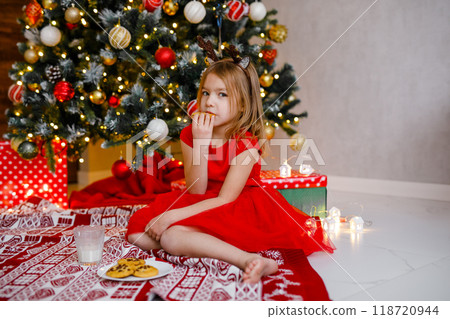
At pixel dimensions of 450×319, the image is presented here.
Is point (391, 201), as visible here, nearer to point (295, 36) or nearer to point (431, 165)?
point (431, 165)

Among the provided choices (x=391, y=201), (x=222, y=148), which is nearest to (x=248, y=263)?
(x=222, y=148)

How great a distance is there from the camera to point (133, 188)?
2393 millimetres

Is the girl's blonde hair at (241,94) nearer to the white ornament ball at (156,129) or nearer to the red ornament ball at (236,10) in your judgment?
the white ornament ball at (156,129)

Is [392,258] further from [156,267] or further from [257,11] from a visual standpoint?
[257,11]

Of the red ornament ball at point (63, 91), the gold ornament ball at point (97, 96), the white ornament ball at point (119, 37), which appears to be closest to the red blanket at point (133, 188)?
the gold ornament ball at point (97, 96)

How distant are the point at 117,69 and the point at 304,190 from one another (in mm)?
1161

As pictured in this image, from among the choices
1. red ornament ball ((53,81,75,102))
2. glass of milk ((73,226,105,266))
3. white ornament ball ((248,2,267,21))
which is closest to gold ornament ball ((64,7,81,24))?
red ornament ball ((53,81,75,102))

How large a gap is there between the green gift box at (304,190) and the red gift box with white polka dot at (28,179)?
1.09m

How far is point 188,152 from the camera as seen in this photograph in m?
1.44

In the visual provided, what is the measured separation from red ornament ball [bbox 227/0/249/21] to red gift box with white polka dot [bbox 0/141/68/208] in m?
1.11

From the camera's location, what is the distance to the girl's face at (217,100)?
1.37 m

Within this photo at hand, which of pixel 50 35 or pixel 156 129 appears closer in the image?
pixel 156 129

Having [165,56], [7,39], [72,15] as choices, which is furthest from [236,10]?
[7,39]

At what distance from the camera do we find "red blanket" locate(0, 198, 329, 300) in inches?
37.3
